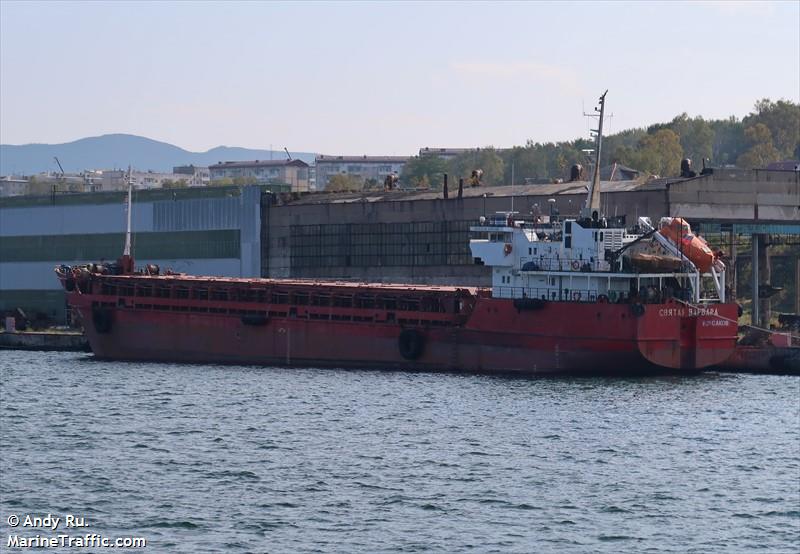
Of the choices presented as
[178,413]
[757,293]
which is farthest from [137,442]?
[757,293]

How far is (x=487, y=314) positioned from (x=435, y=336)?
273 cm

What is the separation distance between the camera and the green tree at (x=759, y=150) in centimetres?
15600

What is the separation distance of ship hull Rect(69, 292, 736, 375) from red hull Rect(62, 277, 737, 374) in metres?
0.04

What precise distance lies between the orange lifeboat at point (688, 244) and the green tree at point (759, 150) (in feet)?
329

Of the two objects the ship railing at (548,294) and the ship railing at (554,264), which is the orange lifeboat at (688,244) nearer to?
the ship railing at (554,264)

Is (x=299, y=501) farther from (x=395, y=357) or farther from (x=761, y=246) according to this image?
(x=761, y=246)

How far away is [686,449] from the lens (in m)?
38.0

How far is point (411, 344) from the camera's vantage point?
5697 cm

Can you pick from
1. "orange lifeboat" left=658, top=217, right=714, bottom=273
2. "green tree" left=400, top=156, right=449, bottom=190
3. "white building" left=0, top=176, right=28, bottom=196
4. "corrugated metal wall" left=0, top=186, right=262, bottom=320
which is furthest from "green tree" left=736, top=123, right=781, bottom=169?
"orange lifeboat" left=658, top=217, right=714, bottom=273

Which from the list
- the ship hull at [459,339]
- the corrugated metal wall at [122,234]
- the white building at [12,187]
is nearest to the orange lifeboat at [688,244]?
the ship hull at [459,339]

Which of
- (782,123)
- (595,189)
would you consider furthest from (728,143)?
(595,189)

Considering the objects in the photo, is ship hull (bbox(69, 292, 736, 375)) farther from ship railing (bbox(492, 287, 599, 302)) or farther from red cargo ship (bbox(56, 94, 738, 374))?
ship railing (bbox(492, 287, 599, 302))

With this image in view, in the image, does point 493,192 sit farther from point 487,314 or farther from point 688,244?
point 688,244

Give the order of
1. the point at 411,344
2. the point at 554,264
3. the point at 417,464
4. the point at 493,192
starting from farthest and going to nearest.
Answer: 1. the point at 493,192
2. the point at 411,344
3. the point at 554,264
4. the point at 417,464
